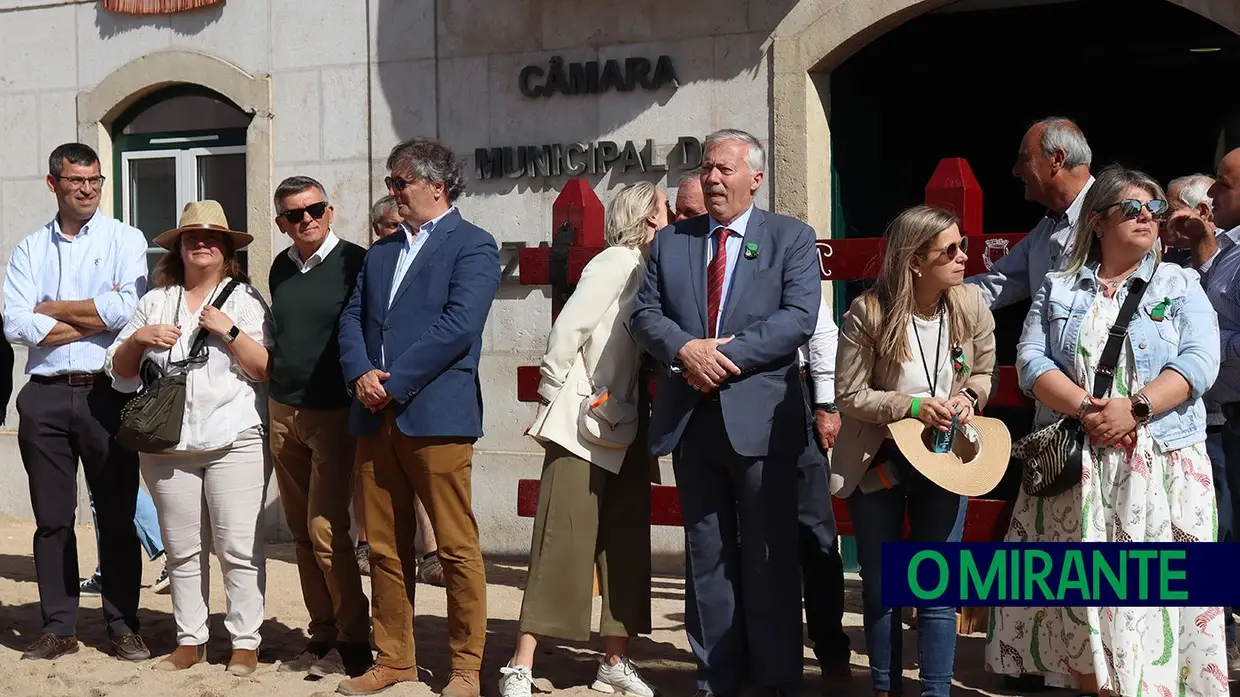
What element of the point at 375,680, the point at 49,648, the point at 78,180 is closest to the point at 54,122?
the point at 78,180

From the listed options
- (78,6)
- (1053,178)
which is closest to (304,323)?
(1053,178)

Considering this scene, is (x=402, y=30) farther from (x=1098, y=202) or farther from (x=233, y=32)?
(x=1098, y=202)

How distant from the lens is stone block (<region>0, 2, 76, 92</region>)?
10.4 metres

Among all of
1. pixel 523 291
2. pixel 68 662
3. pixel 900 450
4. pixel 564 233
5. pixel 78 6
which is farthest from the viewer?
pixel 78 6

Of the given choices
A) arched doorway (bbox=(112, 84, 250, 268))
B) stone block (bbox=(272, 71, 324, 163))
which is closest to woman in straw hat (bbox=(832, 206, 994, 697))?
stone block (bbox=(272, 71, 324, 163))

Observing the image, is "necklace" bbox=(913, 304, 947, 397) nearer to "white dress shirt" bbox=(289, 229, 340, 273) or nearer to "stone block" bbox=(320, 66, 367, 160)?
"white dress shirt" bbox=(289, 229, 340, 273)

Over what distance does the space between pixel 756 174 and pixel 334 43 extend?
15.3ft

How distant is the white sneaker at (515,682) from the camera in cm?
579

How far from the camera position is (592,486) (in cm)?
589

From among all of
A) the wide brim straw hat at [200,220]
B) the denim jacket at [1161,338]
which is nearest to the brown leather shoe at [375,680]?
the wide brim straw hat at [200,220]

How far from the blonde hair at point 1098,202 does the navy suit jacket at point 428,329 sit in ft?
6.61

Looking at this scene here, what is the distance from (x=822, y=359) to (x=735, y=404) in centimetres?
83

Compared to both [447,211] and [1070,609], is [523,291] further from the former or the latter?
[1070,609]

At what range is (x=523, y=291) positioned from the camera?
9.09 metres
